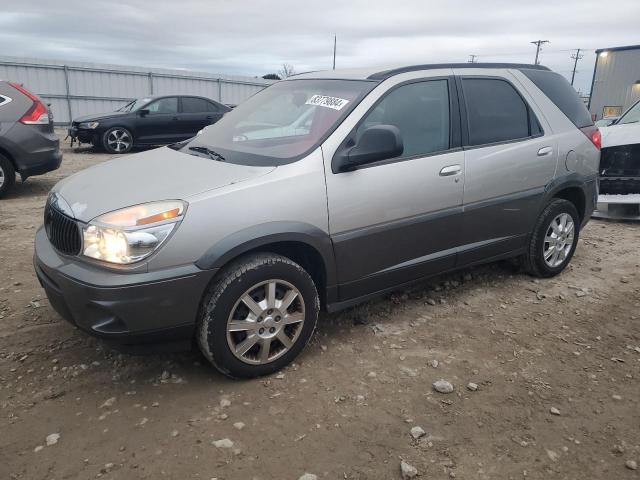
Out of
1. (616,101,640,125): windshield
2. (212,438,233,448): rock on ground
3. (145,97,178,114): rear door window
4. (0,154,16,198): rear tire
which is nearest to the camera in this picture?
(212,438,233,448): rock on ground

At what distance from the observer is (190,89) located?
70.4 feet

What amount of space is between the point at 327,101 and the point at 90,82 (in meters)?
18.5

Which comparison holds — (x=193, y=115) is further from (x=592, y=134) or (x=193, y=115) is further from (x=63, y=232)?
(x=63, y=232)

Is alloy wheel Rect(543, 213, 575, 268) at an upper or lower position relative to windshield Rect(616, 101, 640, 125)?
lower

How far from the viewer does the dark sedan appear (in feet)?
40.9

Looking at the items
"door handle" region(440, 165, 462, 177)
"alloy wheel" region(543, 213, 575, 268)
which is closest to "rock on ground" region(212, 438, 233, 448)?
"door handle" region(440, 165, 462, 177)

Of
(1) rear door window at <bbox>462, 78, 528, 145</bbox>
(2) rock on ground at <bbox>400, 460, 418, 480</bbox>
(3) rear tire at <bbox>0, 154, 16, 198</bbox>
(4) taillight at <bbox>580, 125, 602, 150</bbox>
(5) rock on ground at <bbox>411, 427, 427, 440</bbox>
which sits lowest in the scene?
(5) rock on ground at <bbox>411, 427, 427, 440</bbox>

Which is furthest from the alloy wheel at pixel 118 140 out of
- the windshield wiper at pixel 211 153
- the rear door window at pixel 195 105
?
the windshield wiper at pixel 211 153

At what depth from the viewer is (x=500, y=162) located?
12.5 ft

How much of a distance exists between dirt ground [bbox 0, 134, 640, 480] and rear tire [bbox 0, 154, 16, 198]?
380 cm

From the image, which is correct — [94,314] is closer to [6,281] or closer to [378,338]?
[378,338]

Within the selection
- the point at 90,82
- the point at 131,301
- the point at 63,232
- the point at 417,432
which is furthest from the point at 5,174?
the point at 90,82

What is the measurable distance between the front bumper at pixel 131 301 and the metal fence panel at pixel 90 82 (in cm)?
1731

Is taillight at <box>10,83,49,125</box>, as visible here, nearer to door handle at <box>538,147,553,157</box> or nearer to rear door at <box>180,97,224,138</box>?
rear door at <box>180,97,224,138</box>
